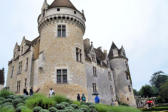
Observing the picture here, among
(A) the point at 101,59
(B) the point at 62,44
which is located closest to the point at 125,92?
(A) the point at 101,59

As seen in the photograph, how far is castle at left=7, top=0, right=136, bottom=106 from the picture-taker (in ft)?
58.1

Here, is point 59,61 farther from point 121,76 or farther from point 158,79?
point 158,79

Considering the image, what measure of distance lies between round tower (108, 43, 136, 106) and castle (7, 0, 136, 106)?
3.36 m

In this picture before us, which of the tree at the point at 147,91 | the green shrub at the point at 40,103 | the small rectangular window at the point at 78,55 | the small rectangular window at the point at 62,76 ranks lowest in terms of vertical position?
the tree at the point at 147,91

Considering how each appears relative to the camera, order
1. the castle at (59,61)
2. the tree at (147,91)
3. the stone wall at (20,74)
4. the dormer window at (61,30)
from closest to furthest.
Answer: the castle at (59,61)
the dormer window at (61,30)
the stone wall at (20,74)
the tree at (147,91)

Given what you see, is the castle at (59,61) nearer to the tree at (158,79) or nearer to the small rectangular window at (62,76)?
the small rectangular window at (62,76)

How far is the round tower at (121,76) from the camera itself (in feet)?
101

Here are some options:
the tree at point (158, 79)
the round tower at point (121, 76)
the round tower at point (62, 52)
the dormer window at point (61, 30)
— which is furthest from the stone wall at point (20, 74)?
the tree at point (158, 79)

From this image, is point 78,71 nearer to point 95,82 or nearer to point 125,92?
point 95,82

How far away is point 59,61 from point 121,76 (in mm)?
17757

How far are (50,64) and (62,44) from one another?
9.52 ft

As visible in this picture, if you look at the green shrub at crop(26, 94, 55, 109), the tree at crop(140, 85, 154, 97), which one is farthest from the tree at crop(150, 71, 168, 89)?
the green shrub at crop(26, 94, 55, 109)

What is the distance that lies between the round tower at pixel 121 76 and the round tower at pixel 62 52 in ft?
47.7

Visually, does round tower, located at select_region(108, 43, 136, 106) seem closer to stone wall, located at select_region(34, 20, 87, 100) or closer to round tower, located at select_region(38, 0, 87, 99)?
round tower, located at select_region(38, 0, 87, 99)
